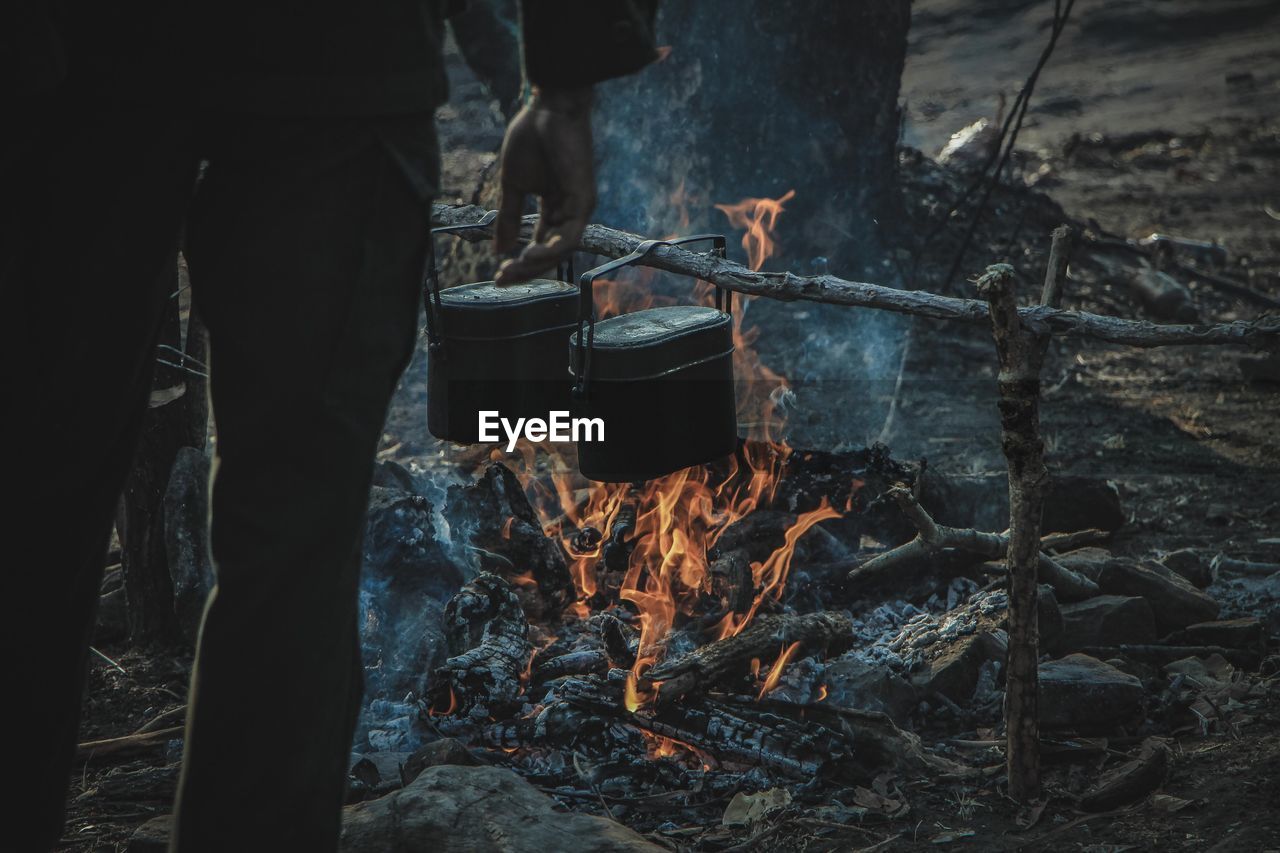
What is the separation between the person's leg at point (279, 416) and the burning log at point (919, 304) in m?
1.24

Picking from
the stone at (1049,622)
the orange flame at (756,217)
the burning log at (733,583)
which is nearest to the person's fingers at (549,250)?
the burning log at (733,583)

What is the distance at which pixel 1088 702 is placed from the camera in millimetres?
3242

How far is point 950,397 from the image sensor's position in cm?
686

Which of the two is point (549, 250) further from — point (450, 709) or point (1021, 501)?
point (450, 709)

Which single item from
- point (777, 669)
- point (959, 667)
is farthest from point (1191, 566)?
point (777, 669)

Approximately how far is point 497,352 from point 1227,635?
2.32 m

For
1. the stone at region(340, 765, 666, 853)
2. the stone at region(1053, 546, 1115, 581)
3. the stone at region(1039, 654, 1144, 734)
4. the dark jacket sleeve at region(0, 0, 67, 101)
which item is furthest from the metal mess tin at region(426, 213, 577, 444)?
the stone at region(1053, 546, 1115, 581)

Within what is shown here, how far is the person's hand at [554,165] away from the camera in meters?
1.80

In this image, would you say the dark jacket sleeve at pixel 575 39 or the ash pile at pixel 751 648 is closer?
the dark jacket sleeve at pixel 575 39

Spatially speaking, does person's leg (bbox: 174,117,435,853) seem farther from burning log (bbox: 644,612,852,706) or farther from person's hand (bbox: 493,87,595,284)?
burning log (bbox: 644,612,852,706)

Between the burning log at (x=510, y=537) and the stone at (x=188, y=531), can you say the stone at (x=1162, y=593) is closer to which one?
the burning log at (x=510, y=537)

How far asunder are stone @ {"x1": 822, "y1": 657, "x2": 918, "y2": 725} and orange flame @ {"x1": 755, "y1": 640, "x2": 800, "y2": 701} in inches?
4.6

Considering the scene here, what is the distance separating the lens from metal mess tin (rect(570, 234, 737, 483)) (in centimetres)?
282

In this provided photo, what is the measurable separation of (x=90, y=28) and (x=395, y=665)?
2485 millimetres
